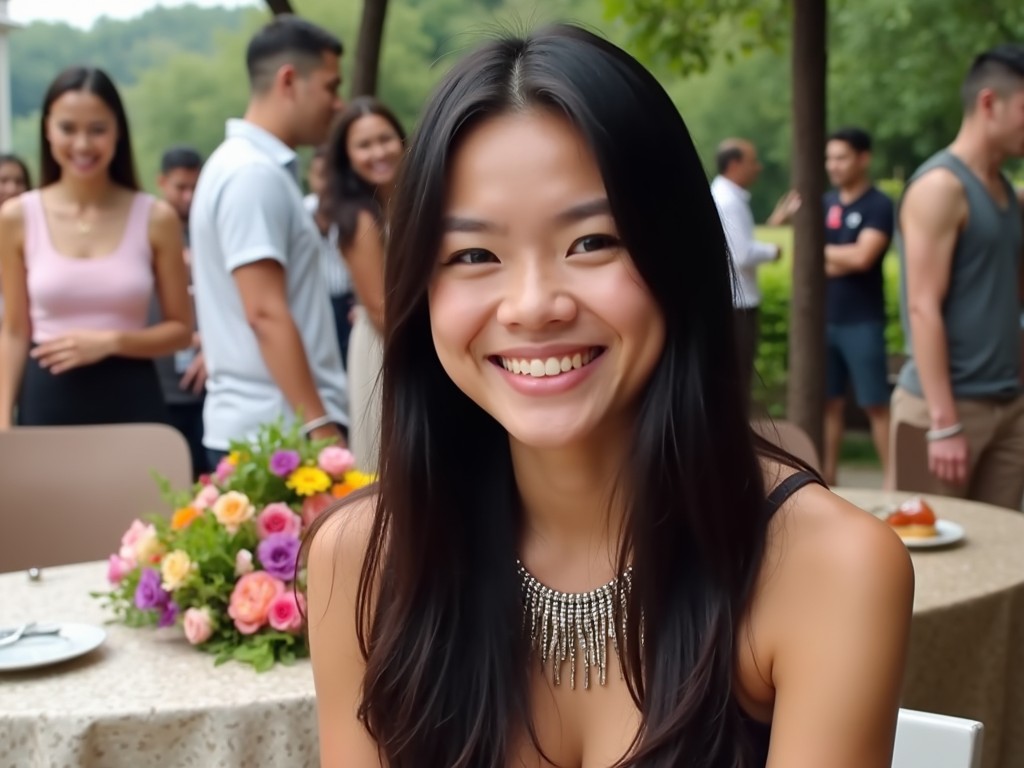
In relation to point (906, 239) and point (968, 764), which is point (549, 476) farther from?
point (906, 239)

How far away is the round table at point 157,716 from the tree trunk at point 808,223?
4006mm

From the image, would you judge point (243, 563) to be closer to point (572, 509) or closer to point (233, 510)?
point (233, 510)

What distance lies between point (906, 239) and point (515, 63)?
2979mm

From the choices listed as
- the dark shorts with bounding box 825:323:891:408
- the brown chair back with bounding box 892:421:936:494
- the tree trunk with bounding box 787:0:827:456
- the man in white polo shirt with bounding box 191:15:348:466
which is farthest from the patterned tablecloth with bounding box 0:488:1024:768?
the dark shorts with bounding box 825:323:891:408

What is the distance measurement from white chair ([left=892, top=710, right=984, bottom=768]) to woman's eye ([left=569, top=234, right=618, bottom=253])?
80 cm

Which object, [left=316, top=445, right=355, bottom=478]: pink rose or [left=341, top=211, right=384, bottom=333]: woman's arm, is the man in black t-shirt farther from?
[left=316, top=445, right=355, bottom=478]: pink rose

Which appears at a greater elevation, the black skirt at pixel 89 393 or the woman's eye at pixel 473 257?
the woman's eye at pixel 473 257

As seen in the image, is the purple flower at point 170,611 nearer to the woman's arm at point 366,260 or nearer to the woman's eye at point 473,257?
the woman's eye at point 473,257

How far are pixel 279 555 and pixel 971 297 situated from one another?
2727mm

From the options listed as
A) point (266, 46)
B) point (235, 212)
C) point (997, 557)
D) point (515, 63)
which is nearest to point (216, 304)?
point (235, 212)

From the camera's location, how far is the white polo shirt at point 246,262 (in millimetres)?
3377

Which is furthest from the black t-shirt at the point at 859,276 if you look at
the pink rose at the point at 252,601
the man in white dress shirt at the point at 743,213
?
the pink rose at the point at 252,601

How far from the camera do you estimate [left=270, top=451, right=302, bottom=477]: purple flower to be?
224cm

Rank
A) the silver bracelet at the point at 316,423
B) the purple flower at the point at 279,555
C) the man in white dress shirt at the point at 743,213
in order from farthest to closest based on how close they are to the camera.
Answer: the man in white dress shirt at the point at 743,213, the silver bracelet at the point at 316,423, the purple flower at the point at 279,555
